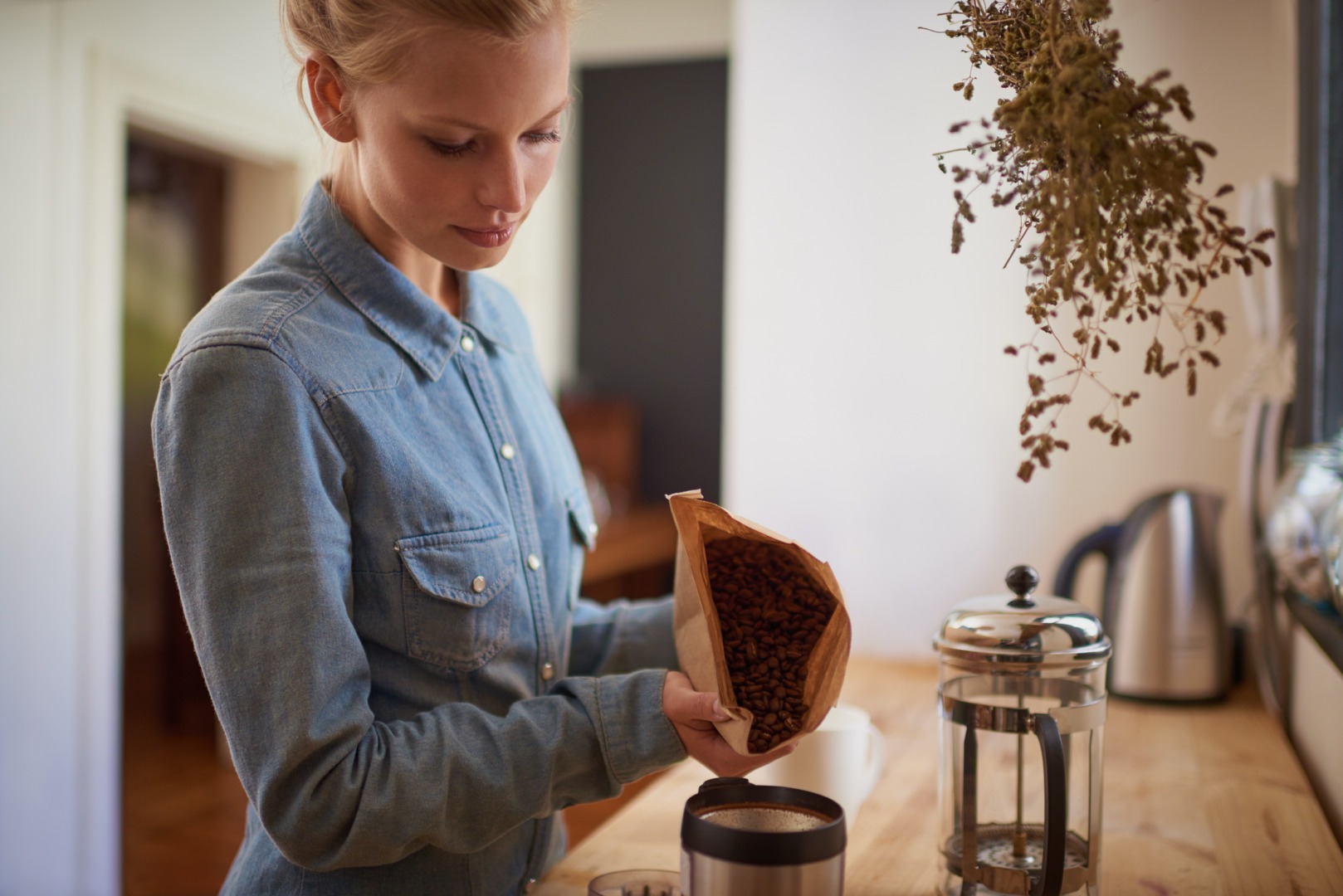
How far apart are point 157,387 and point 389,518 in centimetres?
301

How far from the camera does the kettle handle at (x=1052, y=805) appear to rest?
0.78 m

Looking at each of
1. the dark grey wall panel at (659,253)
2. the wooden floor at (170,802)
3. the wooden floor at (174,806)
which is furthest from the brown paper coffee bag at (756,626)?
the dark grey wall panel at (659,253)

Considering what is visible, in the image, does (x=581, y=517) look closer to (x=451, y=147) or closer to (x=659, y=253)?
(x=451, y=147)

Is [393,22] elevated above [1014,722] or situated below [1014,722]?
above

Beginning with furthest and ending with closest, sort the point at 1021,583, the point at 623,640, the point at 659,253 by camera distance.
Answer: the point at 659,253, the point at 623,640, the point at 1021,583

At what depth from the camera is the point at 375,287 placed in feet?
3.01

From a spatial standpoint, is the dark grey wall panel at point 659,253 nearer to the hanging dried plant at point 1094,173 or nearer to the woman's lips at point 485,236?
the woman's lips at point 485,236

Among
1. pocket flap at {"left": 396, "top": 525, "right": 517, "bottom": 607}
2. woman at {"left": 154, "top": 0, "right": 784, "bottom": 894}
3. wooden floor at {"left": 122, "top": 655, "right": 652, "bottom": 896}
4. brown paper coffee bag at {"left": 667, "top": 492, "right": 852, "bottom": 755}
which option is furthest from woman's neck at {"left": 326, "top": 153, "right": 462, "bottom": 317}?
wooden floor at {"left": 122, "top": 655, "right": 652, "bottom": 896}

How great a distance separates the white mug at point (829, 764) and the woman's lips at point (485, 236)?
0.50m

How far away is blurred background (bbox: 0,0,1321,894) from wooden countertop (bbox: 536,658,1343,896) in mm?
438

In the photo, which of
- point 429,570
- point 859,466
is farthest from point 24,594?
point 429,570

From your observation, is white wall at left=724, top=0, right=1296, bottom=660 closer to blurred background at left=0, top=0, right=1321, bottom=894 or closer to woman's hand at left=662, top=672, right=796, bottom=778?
blurred background at left=0, top=0, right=1321, bottom=894

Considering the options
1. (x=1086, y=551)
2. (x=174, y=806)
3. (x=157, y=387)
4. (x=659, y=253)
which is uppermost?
(x=659, y=253)

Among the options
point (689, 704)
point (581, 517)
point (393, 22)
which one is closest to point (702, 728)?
point (689, 704)
